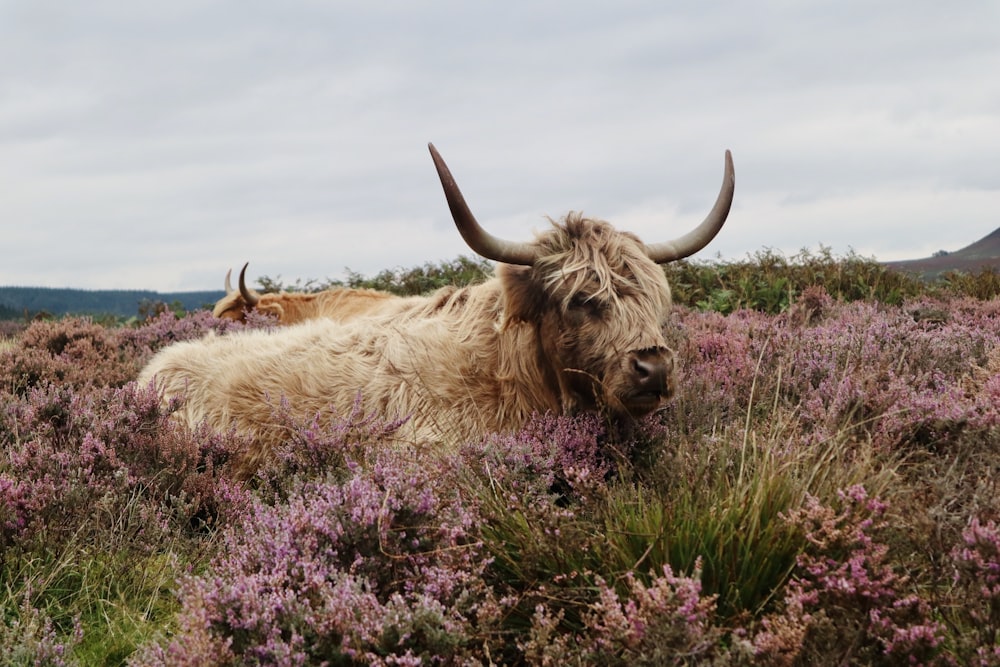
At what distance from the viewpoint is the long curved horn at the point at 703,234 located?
5.13 m

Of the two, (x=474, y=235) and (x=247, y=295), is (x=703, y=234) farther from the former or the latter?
(x=247, y=295)

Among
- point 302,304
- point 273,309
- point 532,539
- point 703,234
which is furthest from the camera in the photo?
point 273,309

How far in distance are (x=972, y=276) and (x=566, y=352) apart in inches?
346

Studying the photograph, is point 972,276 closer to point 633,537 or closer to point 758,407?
point 758,407

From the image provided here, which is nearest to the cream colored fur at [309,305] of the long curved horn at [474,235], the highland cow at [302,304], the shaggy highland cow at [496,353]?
the highland cow at [302,304]

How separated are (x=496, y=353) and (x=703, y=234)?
155 cm

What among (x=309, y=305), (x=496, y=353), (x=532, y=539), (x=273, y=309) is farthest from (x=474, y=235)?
(x=273, y=309)

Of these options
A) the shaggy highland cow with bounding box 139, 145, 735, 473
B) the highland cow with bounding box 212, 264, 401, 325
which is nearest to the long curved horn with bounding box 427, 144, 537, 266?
the shaggy highland cow with bounding box 139, 145, 735, 473

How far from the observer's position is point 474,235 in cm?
452

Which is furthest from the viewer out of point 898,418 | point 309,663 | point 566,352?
point 566,352

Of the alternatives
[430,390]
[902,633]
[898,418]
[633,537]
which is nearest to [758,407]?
[898,418]

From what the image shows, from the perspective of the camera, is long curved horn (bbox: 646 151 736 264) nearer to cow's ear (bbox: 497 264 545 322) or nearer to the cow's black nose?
cow's ear (bbox: 497 264 545 322)

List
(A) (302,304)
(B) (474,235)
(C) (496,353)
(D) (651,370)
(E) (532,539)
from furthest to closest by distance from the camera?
(A) (302,304), (C) (496,353), (B) (474,235), (D) (651,370), (E) (532,539)

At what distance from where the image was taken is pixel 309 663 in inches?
92.0
